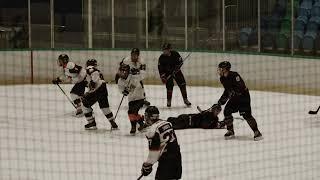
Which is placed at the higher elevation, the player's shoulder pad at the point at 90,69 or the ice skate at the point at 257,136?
the player's shoulder pad at the point at 90,69

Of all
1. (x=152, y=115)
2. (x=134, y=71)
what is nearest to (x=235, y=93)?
(x=134, y=71)

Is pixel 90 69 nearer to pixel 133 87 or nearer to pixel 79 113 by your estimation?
pixel 133 87

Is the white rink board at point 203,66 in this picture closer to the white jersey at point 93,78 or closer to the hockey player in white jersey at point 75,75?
the hockey player in white jersey at point 75,75

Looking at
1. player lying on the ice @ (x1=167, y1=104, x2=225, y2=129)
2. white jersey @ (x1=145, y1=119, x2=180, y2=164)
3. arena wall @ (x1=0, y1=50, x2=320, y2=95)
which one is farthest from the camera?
arena wall @ (x1=0, y1=50, x2=320, y2=95)

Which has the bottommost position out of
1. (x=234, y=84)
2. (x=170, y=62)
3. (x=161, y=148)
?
(x=161, y=148)

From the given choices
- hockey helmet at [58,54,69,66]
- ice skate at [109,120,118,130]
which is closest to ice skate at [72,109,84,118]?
hockey helmet at [58,54,69,66]

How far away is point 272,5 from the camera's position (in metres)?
15.7

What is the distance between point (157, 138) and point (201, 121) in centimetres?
462

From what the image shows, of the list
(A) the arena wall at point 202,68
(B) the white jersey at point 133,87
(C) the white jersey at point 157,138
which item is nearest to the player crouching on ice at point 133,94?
(B) the white jersey at point 133,87

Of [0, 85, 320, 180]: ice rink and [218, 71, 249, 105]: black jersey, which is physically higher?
[218, 71, 249, 105]: black jersey

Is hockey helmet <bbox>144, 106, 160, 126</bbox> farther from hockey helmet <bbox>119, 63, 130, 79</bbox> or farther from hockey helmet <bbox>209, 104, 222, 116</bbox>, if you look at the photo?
hockey helmet <bbox>209, 104, 222, 116</bbox>

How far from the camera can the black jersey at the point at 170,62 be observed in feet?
41.8

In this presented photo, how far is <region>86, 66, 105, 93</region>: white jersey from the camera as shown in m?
10.5

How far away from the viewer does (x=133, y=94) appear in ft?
34.0
